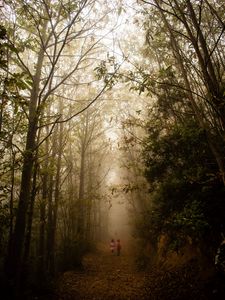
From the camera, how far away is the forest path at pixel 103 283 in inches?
325

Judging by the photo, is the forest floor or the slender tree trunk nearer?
the slender tree trunk

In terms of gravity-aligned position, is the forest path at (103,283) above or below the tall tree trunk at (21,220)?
below

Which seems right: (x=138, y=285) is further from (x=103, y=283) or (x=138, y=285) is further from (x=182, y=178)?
Answer: (x=182, y=178)

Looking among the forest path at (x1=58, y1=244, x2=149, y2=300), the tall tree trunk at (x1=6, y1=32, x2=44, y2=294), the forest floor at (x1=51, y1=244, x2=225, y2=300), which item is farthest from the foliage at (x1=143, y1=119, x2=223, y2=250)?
the tall tree trunk at (x1=6, y1=32, x2=44, y2=294)

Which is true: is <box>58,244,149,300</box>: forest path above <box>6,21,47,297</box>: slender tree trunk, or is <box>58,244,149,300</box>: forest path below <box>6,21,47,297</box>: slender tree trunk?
below

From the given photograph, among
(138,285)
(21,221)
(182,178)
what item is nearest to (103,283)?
(138,285)

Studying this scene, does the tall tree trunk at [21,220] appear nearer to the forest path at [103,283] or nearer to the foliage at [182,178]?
the forest path at [103,283]

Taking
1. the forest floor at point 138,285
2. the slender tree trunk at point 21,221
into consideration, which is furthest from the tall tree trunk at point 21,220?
the forest floor at point 138,285

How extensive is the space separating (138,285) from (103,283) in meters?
1.38

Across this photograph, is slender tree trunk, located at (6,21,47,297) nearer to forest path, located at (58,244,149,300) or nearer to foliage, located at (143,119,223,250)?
forest path, located at (58,244,149,300)

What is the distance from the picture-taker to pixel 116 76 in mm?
5719

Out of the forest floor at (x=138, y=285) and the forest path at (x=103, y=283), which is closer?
the forest floor at (x=138, y=285)

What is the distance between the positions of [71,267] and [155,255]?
12.6 ft

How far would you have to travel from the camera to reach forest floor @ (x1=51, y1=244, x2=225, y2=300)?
22.1 feet
